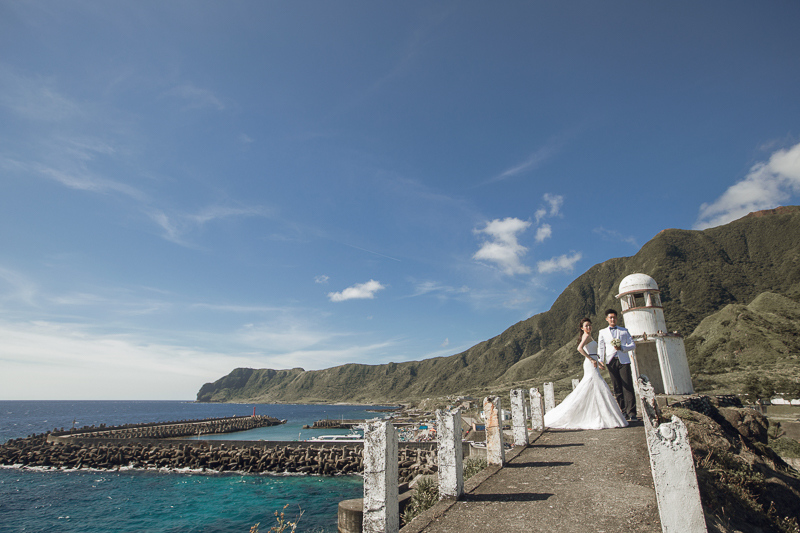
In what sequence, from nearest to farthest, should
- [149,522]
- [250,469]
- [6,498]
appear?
[149,522], [6,498], [250,469]

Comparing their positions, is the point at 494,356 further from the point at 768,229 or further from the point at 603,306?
the point at 768,229

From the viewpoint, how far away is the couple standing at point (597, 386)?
29.2 ft

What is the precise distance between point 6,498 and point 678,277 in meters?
119

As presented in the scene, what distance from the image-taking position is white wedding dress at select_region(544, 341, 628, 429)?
350 inches

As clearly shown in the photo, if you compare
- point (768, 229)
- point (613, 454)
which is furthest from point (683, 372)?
point (768, 229)

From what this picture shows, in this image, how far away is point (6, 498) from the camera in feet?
85.4

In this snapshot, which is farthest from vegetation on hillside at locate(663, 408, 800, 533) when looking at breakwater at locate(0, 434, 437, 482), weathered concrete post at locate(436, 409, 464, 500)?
breakwater at locate(0, 434, 437, 482)

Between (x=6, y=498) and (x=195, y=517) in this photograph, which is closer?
(x=195, y=517)

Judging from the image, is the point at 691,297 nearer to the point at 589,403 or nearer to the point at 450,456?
the point at 589,403

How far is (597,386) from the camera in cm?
889

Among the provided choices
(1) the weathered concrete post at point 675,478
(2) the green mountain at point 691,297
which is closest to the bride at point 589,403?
(1) the weathered concrete post at point 675,478

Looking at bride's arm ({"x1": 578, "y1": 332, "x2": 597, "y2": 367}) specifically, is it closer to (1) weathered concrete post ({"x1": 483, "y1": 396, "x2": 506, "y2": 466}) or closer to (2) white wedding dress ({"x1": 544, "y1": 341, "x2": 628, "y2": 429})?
(2) white wedding dress ({"x1": 544, "y1": 341, "x2": 628, "y2": 429})

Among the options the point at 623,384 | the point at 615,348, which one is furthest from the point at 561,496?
the point at 623,384

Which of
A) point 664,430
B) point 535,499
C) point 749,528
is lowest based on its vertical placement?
point 749,528
